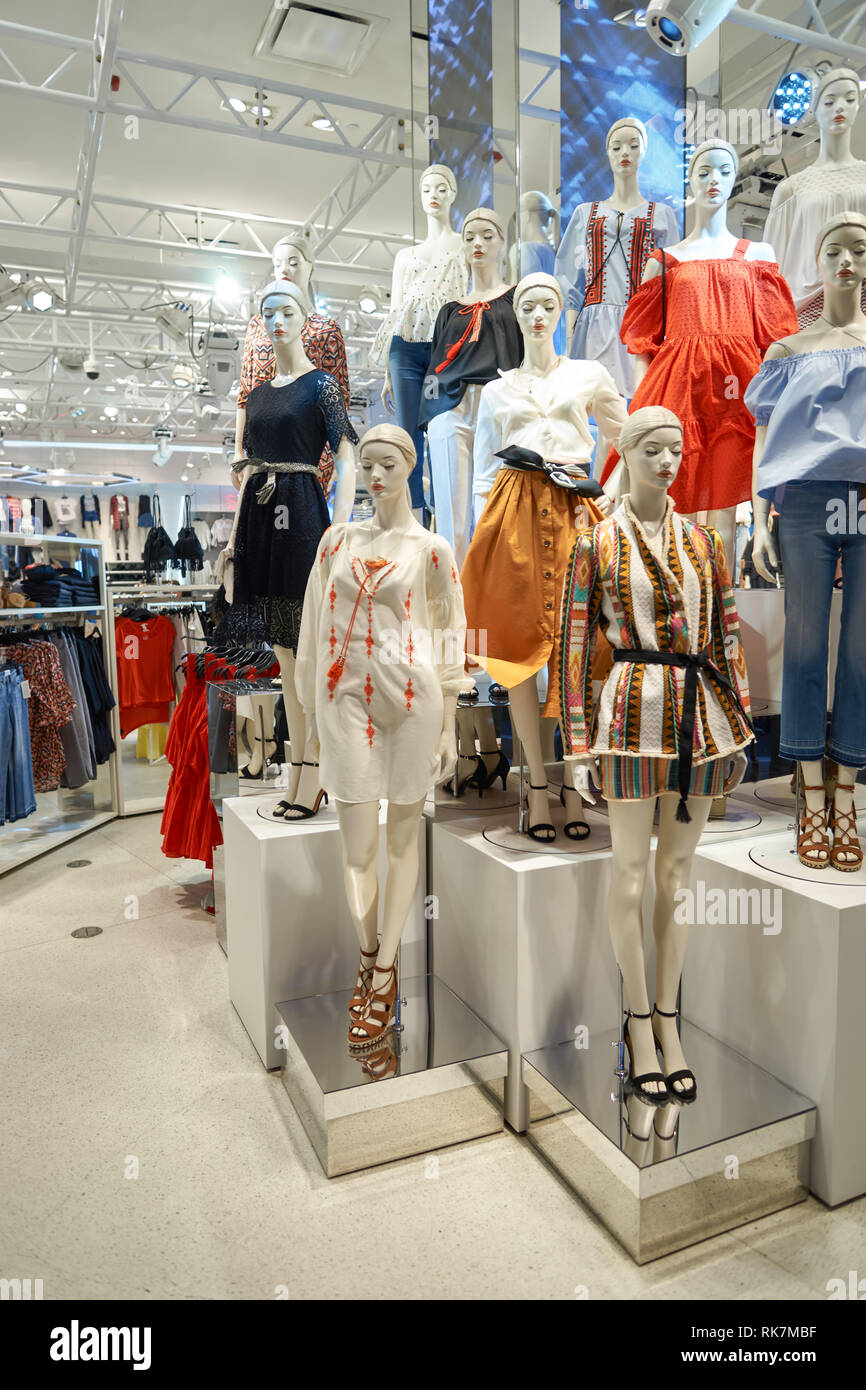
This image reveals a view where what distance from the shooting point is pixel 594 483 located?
254 cm

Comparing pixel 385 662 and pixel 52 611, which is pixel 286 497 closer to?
pixel 385 662

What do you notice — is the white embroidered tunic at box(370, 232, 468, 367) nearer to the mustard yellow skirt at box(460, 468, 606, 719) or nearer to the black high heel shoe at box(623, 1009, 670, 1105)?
the mustard yellow skirt at box(460, 468, 606, 719)

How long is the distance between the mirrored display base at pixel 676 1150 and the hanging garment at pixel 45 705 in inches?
147

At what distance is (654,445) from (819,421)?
539 millimetres

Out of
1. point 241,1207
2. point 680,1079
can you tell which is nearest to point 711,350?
point 680,1079

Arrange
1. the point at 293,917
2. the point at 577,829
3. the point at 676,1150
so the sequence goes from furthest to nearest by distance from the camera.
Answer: the point at 293,917 < the point at 577,829 < the point at 676,1150

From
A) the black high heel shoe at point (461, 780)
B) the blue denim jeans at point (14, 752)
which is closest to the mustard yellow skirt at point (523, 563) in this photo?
the black high heel shoe at point (461, 780)

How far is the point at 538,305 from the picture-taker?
8.34 feet

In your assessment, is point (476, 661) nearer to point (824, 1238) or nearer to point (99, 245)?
point (824, 1238)

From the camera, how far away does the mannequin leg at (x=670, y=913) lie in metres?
2.17

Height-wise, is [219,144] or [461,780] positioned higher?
[219,144]

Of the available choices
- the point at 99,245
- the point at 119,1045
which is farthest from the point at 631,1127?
the point at 99,245

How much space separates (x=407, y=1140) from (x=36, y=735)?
362 cm
